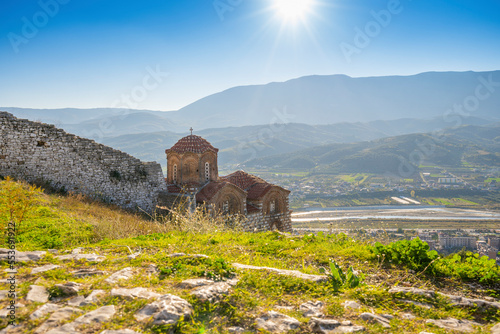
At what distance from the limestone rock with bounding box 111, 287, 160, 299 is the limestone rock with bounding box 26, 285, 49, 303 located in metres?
0.60

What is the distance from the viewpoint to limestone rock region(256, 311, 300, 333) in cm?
267

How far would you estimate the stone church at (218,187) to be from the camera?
1585 cm

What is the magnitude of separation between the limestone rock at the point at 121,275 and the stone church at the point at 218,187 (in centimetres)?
1151

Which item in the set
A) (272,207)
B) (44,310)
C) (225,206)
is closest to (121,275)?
(44,310)

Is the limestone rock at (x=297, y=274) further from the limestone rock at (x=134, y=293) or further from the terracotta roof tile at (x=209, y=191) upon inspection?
the terracotta roof tile at (x=209, y=191)

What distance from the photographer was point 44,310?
262 centimetres

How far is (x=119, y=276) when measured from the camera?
3.48 metres

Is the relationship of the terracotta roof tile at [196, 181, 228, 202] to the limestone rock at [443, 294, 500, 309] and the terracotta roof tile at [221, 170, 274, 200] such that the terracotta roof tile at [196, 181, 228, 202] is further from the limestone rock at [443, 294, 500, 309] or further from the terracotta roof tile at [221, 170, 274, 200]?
the limestone rock at [443, 294, 500, 309]

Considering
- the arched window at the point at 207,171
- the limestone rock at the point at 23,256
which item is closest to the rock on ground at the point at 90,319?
the limestone rock at the point at 23,256

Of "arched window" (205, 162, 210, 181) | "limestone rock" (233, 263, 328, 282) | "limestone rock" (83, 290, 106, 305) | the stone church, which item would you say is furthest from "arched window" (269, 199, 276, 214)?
"limestone rock" (83, 290, 106, 305)

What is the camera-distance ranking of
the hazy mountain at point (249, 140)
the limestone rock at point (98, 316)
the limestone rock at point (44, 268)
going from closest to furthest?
the limestone rock at point (98, 316)
the limestone rock at point (44, 268)
the hazy mountain at point (249, 140)

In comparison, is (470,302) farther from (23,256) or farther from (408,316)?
(23,256)

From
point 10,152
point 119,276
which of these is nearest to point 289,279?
point 119,276

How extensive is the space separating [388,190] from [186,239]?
67.0 meters
